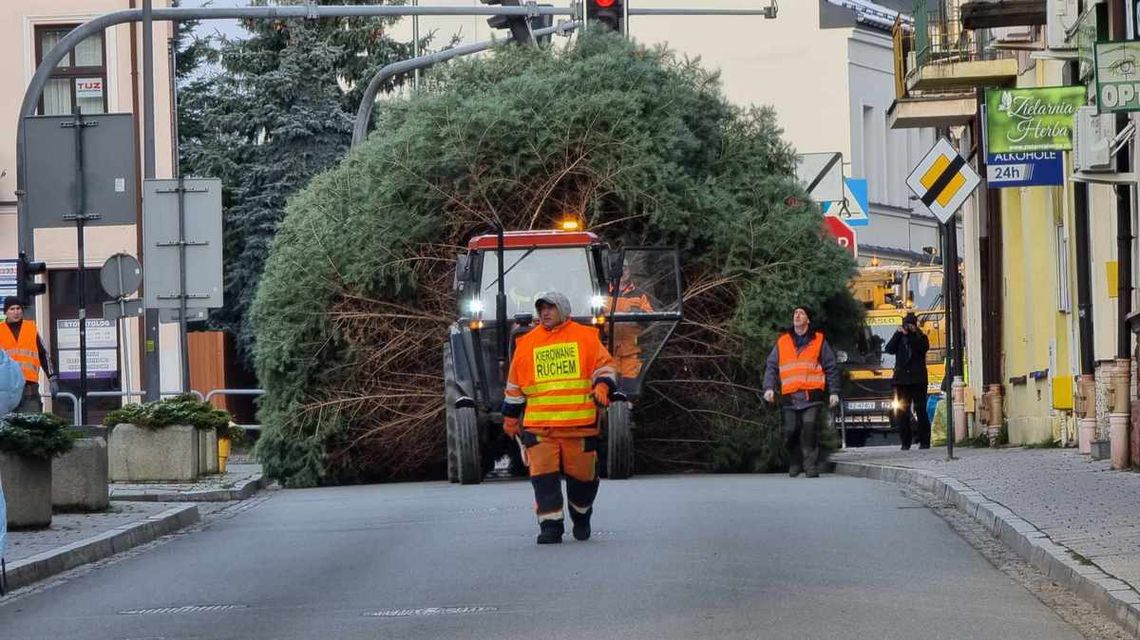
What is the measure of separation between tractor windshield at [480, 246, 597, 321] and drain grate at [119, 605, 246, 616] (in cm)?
1118

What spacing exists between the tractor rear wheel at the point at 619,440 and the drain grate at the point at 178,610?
10651 millimetres

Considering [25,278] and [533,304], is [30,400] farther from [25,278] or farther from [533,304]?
[533,304]

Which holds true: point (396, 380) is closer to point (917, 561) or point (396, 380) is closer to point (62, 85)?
point (917, 561)

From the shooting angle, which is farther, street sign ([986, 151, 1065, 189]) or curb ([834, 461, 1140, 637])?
street sign ([986, 151, 1065, 189])

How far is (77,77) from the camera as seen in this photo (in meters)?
40.3

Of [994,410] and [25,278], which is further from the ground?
[25,278]

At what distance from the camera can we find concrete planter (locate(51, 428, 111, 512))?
18.0m

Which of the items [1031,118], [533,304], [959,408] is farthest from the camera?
[959,408]

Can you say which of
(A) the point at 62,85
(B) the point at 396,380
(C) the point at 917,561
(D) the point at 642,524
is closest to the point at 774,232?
(B) the point at 396,380

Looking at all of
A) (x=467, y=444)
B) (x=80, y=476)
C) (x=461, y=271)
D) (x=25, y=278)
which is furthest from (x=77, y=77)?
(x=80, y=476)

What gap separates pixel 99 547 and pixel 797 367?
935 cm

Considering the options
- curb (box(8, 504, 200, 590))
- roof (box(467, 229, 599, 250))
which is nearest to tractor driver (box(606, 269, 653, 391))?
roof (box(467, 229, 599, 250))

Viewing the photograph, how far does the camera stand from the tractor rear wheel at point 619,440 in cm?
2222

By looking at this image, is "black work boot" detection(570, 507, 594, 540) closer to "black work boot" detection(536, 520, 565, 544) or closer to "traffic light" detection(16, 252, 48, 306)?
"black work boot" detection(536, 520, 565, 544)
